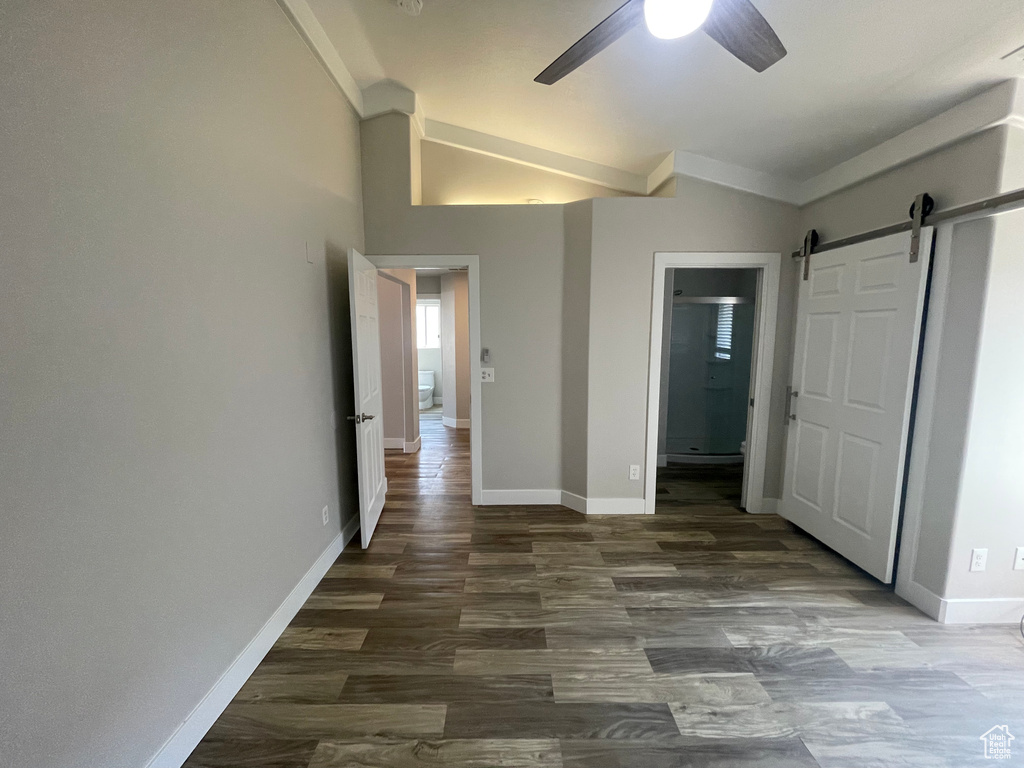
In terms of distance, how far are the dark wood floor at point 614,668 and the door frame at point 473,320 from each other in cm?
73

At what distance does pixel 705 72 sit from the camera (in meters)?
2.04

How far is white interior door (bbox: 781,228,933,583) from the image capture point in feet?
7.00

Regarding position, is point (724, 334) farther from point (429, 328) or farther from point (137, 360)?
point (429, 328)

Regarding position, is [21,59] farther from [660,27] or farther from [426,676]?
[426,676]

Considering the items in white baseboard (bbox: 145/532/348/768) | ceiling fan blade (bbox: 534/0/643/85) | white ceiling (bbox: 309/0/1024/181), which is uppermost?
white ceiling (bbox: 309/0/1024/181)

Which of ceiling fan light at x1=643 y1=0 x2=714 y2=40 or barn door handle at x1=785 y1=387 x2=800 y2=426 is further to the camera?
barn door handle at x1=785 y1=387 x2=800 y2=426

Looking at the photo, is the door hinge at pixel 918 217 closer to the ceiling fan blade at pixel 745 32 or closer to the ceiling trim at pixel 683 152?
the ceiling trim at pixel 683 152

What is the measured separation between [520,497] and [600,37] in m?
2.94

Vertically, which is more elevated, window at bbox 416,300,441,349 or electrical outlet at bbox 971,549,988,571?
window at bbox 416,300,441,349

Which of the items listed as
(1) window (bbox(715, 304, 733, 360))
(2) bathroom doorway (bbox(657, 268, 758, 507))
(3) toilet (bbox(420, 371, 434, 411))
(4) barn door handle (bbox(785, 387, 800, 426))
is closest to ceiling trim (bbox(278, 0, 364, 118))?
(2) bathroom doorway (bbox(657, 268, 758, 507))

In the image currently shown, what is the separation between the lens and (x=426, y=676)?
66.3 inches

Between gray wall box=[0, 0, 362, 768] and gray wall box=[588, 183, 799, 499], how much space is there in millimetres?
2065

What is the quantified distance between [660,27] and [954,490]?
2.43 m

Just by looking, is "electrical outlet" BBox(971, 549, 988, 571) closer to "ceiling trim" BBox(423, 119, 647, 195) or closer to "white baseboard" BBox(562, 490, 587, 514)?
"white baseboard" BBox(562, 490, 587, 514)
